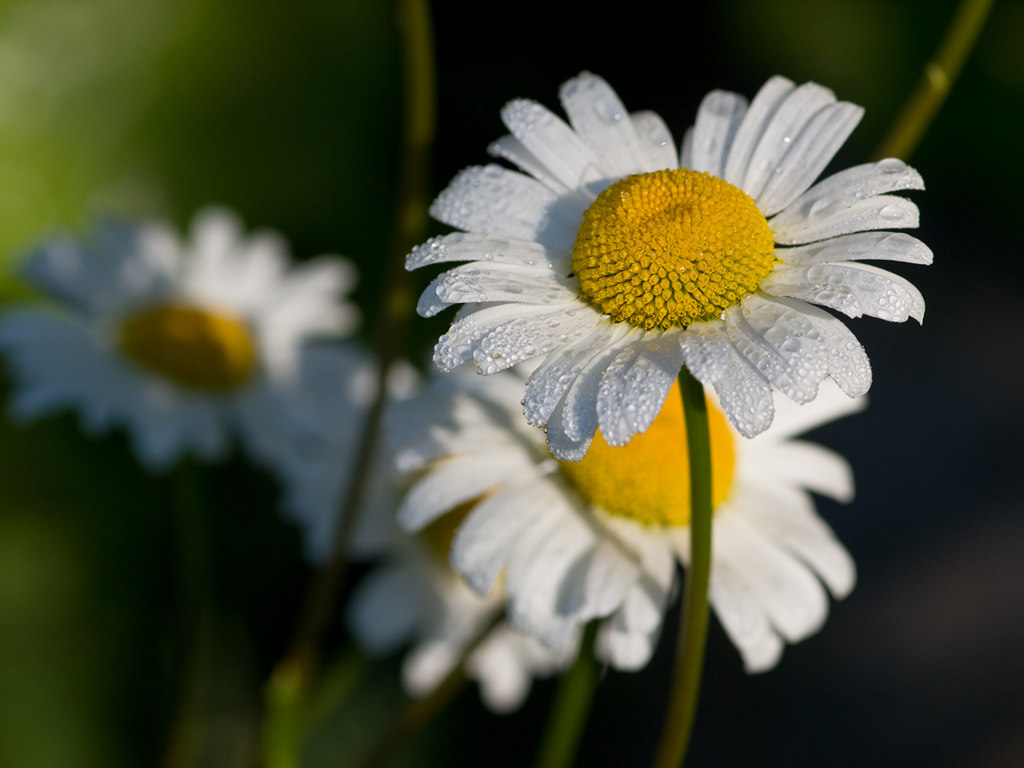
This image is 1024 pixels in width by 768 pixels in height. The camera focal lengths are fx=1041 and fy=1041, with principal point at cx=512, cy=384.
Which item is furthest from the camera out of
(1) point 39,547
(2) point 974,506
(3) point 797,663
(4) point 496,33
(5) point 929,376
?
(4) point 496,33

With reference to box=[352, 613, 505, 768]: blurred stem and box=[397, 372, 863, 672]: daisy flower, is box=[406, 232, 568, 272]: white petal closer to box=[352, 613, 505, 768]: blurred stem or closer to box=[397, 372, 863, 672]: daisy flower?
box=[397, 372, 863, 672]: daisy flower

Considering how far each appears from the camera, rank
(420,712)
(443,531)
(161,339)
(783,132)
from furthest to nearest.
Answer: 1. (161,339)
2. (443,531)
3. (420,712)
4. (783,132)

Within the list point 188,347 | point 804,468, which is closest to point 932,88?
point 804,468

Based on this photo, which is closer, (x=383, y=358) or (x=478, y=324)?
(x=478, y=324)

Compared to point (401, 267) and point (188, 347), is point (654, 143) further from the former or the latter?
point (188, 347)

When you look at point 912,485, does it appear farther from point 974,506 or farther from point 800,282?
point 800,282

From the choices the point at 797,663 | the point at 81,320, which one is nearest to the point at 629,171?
the point at 81,320
